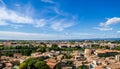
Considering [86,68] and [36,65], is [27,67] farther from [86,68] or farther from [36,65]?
[86,68]

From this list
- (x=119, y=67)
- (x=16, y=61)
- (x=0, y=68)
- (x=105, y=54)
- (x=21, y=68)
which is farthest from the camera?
(x=105, y=54)

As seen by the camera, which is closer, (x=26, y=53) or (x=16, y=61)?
(x=16, y=61)

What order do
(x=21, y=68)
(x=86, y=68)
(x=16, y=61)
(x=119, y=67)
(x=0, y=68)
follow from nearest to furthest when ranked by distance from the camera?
1. (x=21, y=68)
2. (x=119, y=67)
3. (x=0, y=68)
4. (x=86, y=68)
5. (x=16, y=61)

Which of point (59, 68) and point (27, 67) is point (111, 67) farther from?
point (27, 67)

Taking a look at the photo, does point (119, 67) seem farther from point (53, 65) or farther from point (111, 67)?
point (53, 65)

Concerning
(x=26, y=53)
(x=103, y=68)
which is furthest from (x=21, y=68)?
(x=26, y=53)

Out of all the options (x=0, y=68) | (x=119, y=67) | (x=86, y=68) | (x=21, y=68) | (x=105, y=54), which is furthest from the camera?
(x=105, y=54)

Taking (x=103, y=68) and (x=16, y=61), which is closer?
(x=103, y=68)

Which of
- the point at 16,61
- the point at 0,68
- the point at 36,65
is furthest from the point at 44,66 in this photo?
the point at 16,61

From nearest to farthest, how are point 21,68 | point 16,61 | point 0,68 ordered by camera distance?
point 21,68
point 0,68
point 16,61
